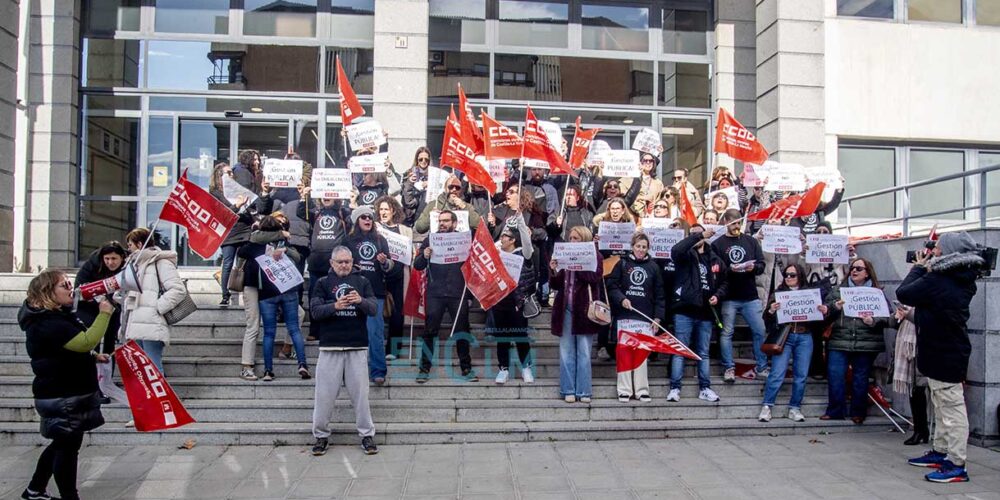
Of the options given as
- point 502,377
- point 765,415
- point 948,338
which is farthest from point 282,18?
point 948,338

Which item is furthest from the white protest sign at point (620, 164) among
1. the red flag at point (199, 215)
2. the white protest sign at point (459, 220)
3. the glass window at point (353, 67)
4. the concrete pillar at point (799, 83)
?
the glass window at point (353, 67)

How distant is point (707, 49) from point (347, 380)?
11.0 meters

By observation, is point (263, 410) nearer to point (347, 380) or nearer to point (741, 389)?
point (347, 380)

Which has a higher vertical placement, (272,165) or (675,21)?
(675,21)

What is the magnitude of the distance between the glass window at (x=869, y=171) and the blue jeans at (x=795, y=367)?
6653 millimetres

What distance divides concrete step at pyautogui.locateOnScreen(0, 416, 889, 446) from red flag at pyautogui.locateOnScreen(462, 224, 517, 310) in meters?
1.44

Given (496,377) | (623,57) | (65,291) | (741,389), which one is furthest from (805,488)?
(623,57)

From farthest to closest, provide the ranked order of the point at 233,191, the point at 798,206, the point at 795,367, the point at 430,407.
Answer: the point at 233,191 → the point at 798,206 → the point at 795,367 → the point at 430,407

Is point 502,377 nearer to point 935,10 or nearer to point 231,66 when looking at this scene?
point 231,66

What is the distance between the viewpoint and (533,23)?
49.7 ft

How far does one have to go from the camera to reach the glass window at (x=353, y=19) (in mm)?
14617

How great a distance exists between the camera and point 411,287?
32.2 ft

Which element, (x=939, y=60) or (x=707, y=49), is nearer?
(x=939, y=60)

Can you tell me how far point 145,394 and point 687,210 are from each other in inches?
290
